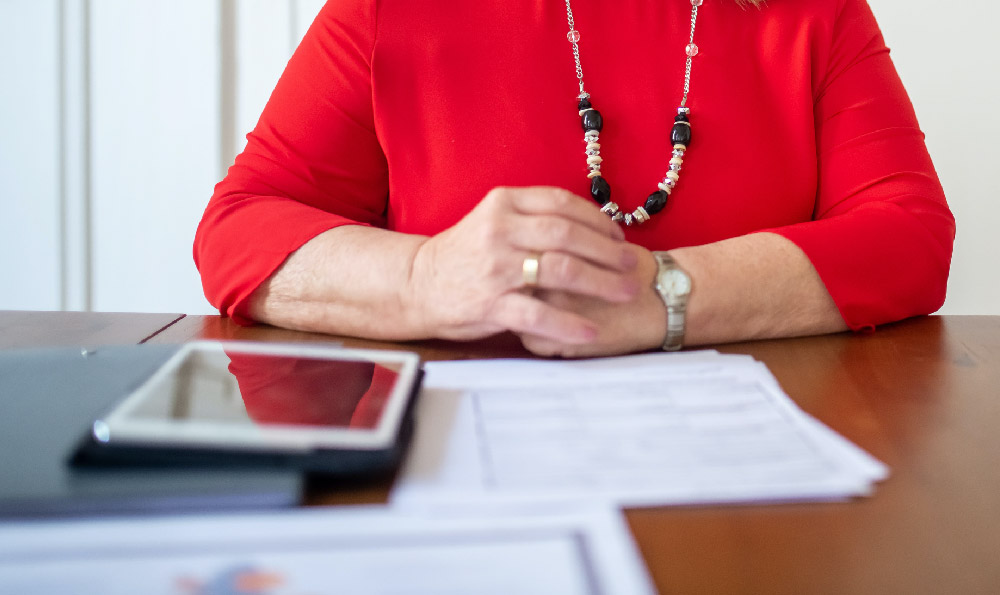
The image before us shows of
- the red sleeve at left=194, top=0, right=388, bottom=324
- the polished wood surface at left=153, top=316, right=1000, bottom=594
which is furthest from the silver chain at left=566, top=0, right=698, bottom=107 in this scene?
the polished wood surface at left=153, top=316, right=1000, bottom=594

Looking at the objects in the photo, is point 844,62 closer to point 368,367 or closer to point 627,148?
point 627,148

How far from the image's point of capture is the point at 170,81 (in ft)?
5.99

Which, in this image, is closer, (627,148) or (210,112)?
(627,148)

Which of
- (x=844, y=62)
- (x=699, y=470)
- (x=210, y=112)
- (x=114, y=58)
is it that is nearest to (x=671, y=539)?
(x=699, y=470)

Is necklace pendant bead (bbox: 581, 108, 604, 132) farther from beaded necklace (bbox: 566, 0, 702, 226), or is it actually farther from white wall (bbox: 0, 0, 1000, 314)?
white wall (bbox: 0, 0, 1000, 314)

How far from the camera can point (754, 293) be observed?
707 mm

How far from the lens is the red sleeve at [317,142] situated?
873 millimetres

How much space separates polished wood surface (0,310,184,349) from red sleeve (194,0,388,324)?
0.30 feet

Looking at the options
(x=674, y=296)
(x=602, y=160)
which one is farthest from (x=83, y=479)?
(x=602, y=160)

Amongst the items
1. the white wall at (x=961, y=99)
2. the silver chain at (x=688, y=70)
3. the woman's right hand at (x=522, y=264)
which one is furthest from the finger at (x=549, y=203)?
the white wall at (x=961, y=99)

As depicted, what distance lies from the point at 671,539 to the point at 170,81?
74.5 inches

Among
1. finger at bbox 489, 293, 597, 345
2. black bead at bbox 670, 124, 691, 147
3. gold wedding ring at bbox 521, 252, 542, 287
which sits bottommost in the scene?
finger at bbox 489, 293, 597, 345

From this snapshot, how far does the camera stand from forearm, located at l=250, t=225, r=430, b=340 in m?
0.69

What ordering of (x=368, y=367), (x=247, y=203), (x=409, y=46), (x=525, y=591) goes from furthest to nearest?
(x=409, y=46) < (x=247, y=203) < (x=368, y=367) < (x=525, y=591)
